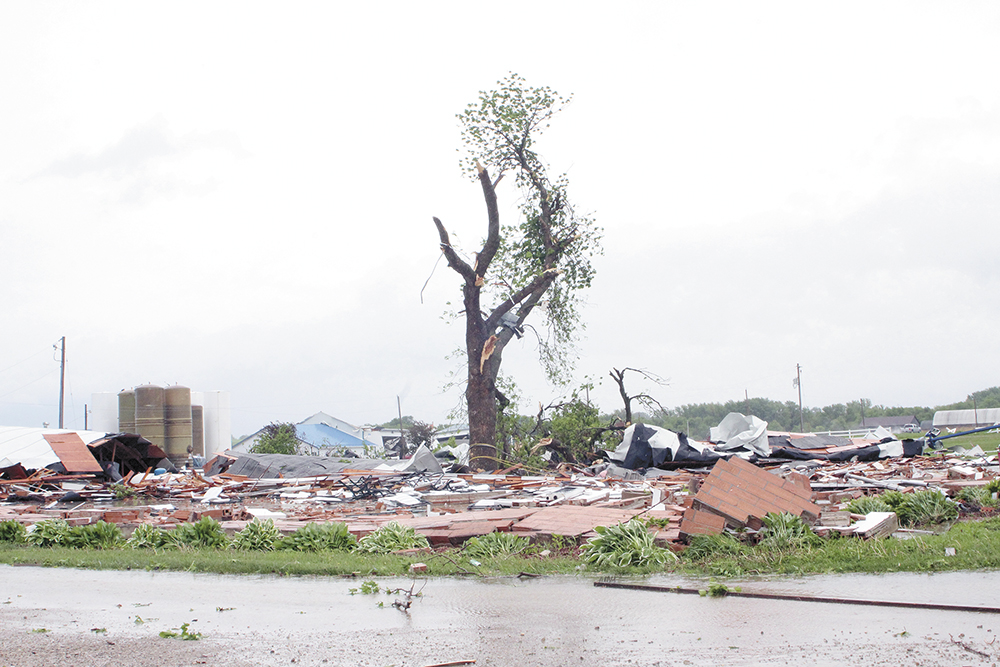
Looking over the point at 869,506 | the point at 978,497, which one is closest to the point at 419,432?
the point at 978,497

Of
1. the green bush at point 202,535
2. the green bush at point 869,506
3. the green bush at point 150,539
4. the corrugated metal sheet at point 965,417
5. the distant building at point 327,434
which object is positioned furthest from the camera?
the corrugated metal sheet at point 965,417

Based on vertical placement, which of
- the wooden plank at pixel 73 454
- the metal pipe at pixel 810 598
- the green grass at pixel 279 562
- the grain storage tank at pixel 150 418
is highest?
the grain storage tank at pixel 150 418

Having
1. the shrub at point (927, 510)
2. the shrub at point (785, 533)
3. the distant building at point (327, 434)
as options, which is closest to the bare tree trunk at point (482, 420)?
the shrub at point (927, 510)

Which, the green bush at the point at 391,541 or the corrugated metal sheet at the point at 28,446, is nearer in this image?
the green bush at the point at 391,541

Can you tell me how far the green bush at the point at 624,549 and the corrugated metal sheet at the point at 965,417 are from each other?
77007 millimetres

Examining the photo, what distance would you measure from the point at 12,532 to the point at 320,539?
532cm

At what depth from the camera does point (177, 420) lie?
35.0 m

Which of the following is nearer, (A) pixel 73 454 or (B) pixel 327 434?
(A) pixel 73 454

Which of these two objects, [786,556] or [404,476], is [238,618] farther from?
[404,476]

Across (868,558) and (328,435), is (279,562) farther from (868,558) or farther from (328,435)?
(328,435)

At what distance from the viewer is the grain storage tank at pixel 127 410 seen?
35156 mm

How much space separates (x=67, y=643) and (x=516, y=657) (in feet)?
9.69

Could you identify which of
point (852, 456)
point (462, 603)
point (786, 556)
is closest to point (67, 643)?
point (462, 603)

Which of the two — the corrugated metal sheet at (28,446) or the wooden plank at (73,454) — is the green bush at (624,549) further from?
the corrugated metal sheet at (28,446)
